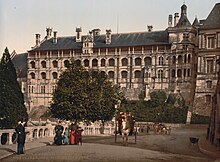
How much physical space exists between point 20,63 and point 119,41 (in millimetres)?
23306

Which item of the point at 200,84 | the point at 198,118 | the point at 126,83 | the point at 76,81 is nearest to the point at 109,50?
the point at 126,83

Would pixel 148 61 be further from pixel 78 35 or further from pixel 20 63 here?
pixel 20 63

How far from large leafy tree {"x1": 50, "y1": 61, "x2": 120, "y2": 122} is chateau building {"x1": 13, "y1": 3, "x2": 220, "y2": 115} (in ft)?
64.5

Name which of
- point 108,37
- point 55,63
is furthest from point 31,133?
point 55,63

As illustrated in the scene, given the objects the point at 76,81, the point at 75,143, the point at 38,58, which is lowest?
the point at 75,143

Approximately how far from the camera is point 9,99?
37.1 metres

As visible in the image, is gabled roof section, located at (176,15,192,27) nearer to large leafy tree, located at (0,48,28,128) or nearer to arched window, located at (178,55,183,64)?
arched window, located at (178,55,183,64)

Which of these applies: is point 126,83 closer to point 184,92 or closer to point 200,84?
point 184,92

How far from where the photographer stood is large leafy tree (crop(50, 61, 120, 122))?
4628cm

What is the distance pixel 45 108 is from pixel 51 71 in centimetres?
755

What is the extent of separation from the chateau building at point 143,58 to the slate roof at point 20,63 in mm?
1043

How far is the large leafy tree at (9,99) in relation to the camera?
35.7 m

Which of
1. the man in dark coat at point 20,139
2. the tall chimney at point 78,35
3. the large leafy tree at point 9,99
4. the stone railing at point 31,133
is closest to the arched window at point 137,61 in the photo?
the tall chimney at point 78,35

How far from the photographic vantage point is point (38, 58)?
3492 inches
